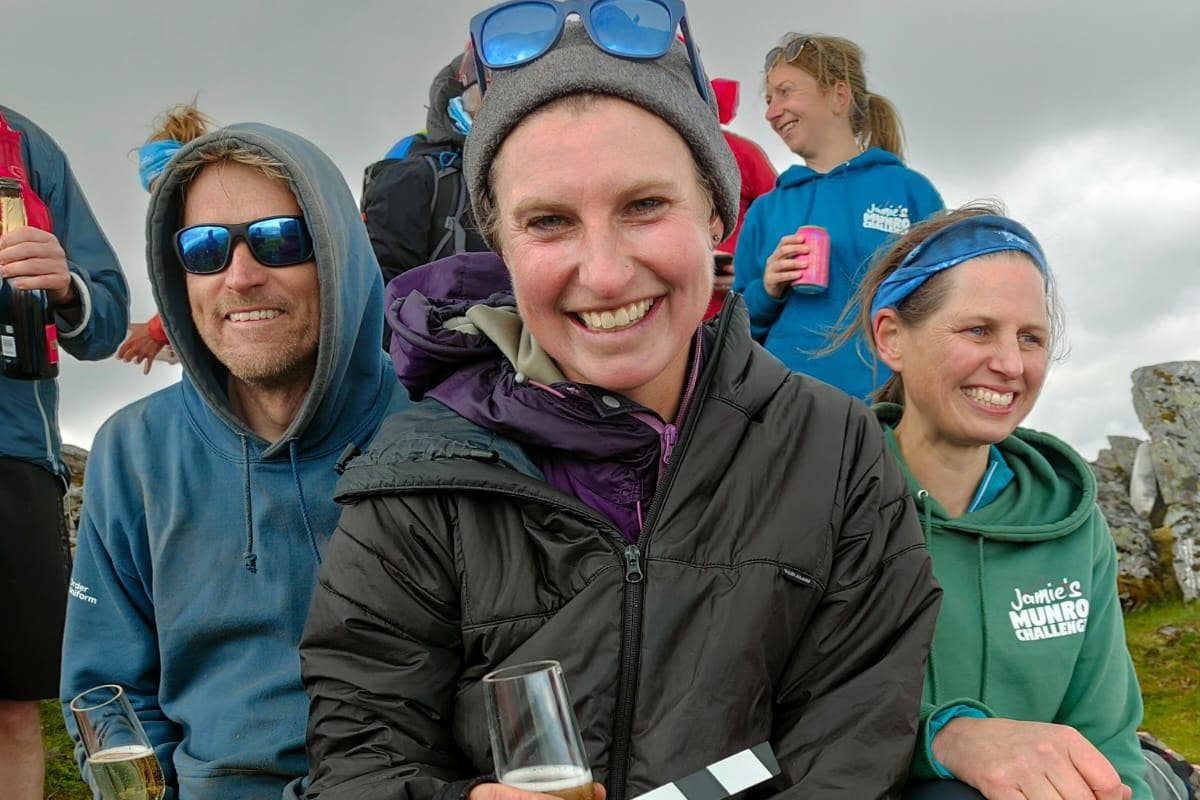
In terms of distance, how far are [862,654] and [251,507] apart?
1.86m

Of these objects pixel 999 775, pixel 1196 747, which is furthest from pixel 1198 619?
pixel 999 775

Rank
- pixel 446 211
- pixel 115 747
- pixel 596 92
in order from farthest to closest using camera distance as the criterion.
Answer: pixel 446 211, pixel 115 747, pixel 596 92

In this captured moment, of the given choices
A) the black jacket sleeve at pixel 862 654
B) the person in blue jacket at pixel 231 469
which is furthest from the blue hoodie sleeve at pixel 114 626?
the black jacket sleeve at pixel 862 654

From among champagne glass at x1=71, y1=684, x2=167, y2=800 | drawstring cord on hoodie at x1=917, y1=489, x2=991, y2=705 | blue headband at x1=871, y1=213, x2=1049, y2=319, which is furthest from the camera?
blue headband at x1=871, y1=213, x2=1049, y2=319

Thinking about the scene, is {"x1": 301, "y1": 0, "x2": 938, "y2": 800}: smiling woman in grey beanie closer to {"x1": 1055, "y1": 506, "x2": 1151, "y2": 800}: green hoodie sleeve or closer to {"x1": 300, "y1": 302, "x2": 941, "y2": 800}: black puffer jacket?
{"x1": 300, "y1": 302, "x2": 941, "y2": 800}: black puffer jacket

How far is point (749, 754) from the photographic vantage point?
2545mm

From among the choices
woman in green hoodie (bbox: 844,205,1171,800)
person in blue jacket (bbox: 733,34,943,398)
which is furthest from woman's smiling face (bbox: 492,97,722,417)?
person in blue jacket (bbox: 733,34,943,398)

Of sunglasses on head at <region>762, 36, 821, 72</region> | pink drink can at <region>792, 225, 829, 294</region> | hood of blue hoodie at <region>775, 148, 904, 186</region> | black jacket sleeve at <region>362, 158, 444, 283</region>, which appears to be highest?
sunglasses on head at <region>762, 36, 821, 72</region>

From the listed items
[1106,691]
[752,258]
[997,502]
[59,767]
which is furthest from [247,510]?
[59,767]

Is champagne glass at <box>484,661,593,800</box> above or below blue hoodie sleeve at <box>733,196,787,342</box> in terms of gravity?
below

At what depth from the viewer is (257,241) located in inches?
139

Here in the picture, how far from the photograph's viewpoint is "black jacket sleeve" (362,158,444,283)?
5.60 meters

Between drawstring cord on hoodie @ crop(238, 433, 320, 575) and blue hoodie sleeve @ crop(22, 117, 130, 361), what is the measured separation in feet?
7.29

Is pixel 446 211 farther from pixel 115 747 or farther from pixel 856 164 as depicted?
pixel 115 747
